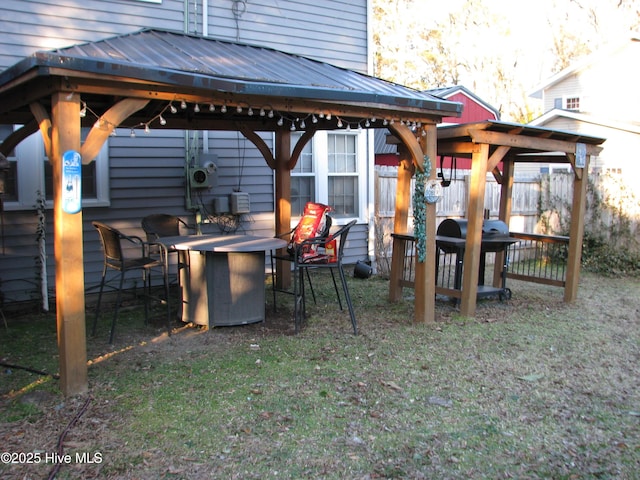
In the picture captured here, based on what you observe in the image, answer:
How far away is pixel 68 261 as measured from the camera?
3998mm

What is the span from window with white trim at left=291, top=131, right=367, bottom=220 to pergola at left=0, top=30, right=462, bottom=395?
8.23 feet

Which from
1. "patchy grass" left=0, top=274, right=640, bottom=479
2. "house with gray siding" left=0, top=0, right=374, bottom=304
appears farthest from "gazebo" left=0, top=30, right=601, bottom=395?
"house with gray siding" left=0, top=0, right=374, bottom=304

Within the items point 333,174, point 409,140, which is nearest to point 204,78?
point 409,140

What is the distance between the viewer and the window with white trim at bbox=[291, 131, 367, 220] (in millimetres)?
9133

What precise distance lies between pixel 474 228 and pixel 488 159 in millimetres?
832

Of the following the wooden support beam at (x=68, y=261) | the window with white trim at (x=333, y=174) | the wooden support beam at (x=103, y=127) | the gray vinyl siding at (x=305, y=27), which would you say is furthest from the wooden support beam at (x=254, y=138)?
the wooden support beam at (x=68, y=261)

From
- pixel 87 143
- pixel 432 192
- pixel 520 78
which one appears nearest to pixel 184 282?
pixel 87 143

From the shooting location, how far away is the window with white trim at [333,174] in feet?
30.0

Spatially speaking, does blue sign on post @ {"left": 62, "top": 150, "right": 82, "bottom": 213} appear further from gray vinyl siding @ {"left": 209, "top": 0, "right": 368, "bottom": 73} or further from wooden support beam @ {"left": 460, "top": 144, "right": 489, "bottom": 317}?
gray vinyl siding @ {"left": 209, "top": 0, "right": 368, "bottom": 73}

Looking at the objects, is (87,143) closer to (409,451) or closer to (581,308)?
(409,451)

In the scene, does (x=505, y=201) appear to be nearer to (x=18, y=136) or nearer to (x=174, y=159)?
(x=174, y=159)

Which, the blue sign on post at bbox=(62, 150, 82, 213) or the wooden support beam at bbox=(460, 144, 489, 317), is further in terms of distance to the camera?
the wooden support beam at bbox=(460, 144, 489, 317)

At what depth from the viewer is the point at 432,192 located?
19.7ft

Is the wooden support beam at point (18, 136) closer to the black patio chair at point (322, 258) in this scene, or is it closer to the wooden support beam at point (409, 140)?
the black patio chair at point (322, 258)
